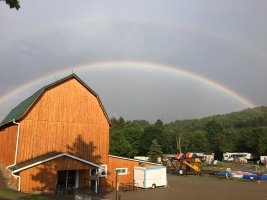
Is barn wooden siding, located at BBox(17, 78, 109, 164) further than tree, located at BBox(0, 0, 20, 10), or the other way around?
barn wooden siding, located at BBox(17, 78, 109, 164)

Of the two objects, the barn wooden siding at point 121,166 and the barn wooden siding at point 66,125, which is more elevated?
the barn wooden siding at point 66,125

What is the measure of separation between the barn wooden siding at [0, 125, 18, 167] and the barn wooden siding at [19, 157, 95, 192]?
373 centimetres

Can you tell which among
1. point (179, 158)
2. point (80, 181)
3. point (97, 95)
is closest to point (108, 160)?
point (80, 181)

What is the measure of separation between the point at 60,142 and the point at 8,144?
546 centimetres

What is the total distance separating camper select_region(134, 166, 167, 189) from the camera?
3133 centimetres

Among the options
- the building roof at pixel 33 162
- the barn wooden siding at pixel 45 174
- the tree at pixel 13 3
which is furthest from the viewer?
the barn wooden siding at pixel 45 174

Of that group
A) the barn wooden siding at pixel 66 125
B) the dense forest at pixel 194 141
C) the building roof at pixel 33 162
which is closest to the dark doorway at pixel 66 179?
the barn wooden siding at pixel 66 125

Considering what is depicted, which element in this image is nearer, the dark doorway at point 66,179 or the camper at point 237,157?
the dark doorway at point 66,179

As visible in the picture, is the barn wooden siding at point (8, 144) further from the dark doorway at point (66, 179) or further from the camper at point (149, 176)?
the camper at point (149, 176)

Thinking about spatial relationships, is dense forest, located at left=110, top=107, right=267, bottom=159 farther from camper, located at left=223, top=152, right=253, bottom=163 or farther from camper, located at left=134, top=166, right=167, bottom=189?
camper, located at left=134, top=166, right=167, bottom=189

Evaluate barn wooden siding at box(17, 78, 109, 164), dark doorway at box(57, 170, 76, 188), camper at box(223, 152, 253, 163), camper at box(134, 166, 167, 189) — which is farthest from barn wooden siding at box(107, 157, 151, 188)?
camper at box(223, 152, 253, 163)

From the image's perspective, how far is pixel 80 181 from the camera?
28812 millimetres

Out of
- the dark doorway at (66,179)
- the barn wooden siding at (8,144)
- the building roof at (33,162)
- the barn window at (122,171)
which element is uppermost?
the barn wooden siding at (8,144)

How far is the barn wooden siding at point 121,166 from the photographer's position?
104 feet
